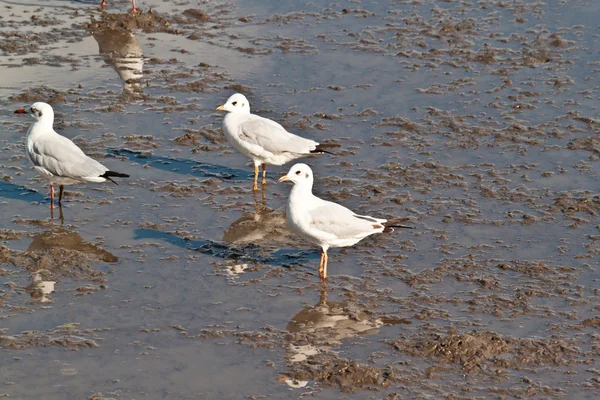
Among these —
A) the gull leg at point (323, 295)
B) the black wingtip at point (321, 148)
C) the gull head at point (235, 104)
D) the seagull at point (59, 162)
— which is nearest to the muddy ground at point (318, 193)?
the gull leg at point (323, 295)

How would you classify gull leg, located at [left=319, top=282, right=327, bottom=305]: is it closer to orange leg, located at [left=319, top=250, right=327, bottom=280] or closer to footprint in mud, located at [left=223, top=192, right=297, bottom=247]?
orange leg, located at [left=319, top=250, right=327, bottom=280]

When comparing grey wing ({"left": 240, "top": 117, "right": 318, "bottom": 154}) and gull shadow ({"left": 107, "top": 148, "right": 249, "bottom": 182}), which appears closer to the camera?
grey wing ({"left": 240, "top": 117, "right": 318, "bottom": 154})

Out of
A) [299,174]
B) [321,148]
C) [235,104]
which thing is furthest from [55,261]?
[321,148]

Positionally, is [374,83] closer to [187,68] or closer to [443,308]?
[187,68]

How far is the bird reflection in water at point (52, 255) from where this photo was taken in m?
9.70

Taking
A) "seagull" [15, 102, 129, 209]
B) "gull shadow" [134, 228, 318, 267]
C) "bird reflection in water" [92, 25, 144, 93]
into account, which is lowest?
"gull shadow" [134, 228, 318, 267]

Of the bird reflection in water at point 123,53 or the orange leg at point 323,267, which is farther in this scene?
the bird reflection in water at point 123,53

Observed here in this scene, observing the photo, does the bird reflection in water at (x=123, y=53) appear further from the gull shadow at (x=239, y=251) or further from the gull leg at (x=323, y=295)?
the gull leg at (x=323, y=295)

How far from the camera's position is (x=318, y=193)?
39.6 ft

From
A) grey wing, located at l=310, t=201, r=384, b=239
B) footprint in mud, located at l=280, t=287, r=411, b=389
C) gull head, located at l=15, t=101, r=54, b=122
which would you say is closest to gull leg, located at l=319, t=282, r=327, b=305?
footprint in mud, located at l=280, t=287, r=411, b=389

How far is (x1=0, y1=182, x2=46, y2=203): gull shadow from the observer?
11734 millimetres

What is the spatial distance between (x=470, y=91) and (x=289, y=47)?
3.25m

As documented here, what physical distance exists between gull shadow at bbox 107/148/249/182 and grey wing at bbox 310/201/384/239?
265cm

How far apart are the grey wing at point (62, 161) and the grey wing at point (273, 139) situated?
75.7 inches
